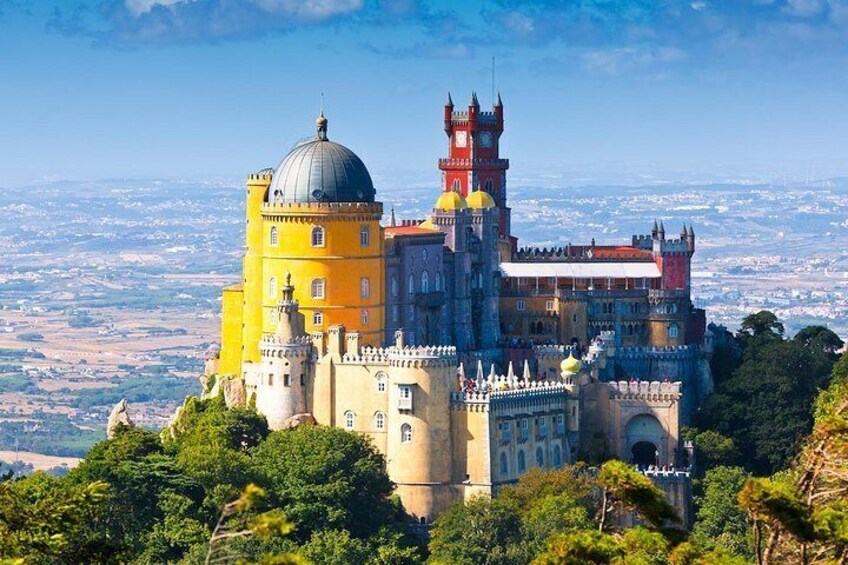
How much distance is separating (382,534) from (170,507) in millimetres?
9121

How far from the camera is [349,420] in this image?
109062 mm

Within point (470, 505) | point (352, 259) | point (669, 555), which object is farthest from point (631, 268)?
point (669, 555)

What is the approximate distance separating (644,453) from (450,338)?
13097 millimetres

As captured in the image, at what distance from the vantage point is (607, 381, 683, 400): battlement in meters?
116

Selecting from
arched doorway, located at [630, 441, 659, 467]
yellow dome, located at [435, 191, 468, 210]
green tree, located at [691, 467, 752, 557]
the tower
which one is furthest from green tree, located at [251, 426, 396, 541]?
yellow dome, located at [435, 191, 468, 210]

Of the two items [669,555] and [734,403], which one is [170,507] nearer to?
[734,403]

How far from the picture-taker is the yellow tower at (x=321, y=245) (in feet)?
377

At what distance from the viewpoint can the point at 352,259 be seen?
4562 inches

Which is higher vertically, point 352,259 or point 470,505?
point 352,259

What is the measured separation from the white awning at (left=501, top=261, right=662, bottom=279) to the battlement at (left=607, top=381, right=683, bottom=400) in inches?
588

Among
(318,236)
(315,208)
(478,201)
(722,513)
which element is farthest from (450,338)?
(722,513)

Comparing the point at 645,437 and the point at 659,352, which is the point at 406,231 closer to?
the point at 659,352

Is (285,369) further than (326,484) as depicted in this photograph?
Yes

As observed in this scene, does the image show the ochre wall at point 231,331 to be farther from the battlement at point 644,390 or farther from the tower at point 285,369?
the battlement at point 644,390
